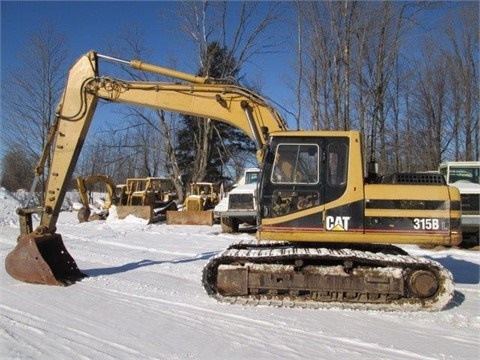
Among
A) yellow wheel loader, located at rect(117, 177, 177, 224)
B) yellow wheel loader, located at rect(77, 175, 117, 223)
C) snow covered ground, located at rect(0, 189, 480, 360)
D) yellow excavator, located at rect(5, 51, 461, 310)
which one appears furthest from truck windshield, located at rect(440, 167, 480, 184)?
yellow wheel loader, located at rect(77, 175, 117, 223)

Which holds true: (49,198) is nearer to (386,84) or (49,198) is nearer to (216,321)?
(216,321)

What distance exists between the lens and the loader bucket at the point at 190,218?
19.3 meters

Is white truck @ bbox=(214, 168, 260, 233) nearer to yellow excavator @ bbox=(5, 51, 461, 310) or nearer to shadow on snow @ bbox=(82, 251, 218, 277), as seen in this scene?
shadow on snow @ bbox=(82, 251, 218, 277)

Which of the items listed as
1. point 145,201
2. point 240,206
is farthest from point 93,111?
point 145,201

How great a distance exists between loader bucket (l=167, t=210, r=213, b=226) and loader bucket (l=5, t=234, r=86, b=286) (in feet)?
36.4

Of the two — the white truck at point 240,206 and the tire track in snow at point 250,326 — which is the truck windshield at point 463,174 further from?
the tire track in snow at point 250,326

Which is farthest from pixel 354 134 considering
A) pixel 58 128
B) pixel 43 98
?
pixel 43 98

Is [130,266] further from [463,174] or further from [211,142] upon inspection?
[211,142]

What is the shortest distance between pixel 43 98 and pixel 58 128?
87.6 feet

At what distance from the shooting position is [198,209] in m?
21.3

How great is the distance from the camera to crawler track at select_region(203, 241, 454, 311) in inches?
264

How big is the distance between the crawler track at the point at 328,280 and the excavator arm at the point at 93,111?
79.1 inches

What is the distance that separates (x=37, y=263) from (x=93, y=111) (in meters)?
2.67

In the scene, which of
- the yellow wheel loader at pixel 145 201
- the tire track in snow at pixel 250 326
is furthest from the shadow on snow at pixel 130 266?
the yellow wheel loader at pixel 145 201
